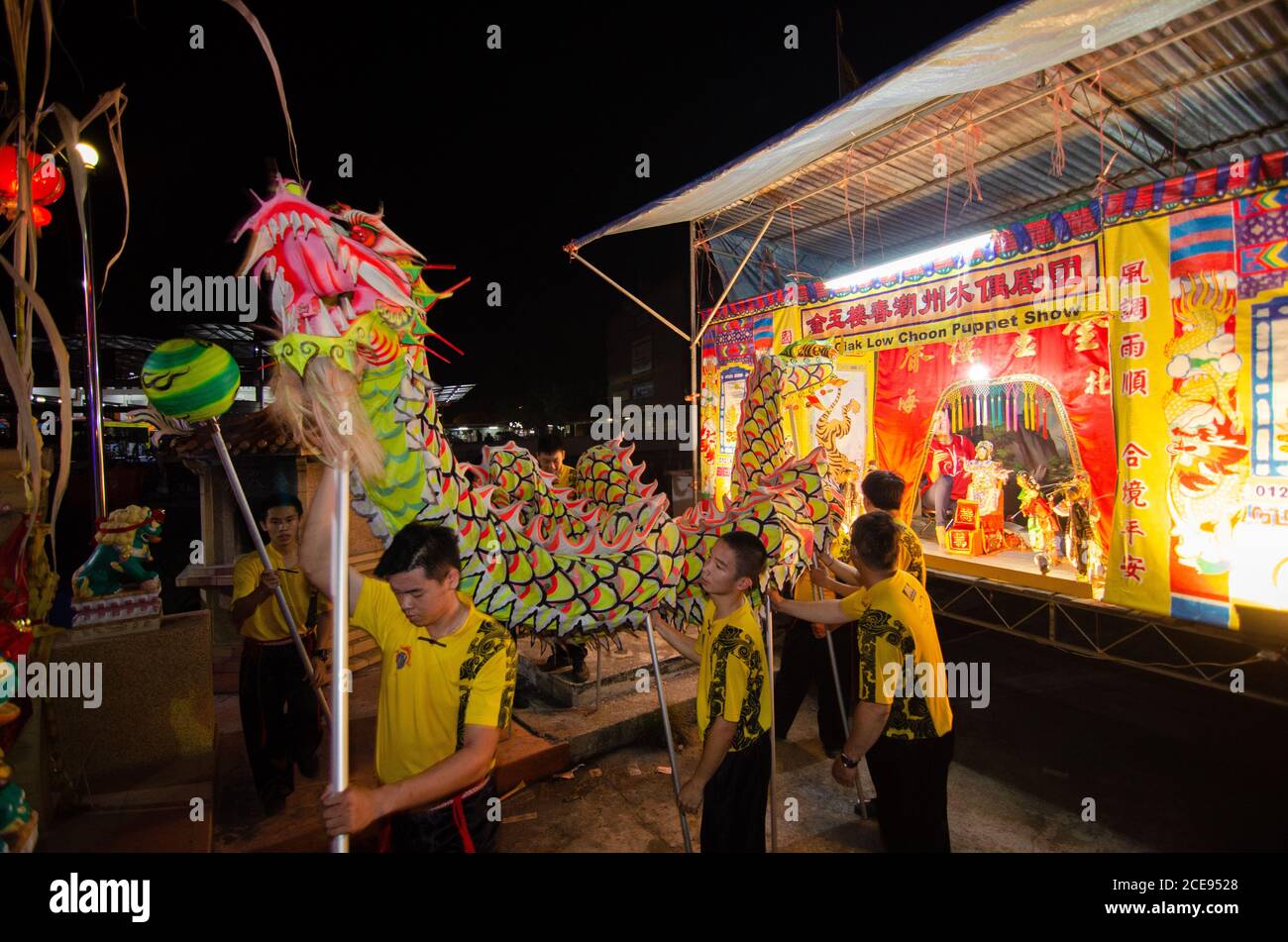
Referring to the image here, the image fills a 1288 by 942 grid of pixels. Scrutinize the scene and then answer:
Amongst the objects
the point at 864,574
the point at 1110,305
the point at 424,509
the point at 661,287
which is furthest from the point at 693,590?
the point at 661,287

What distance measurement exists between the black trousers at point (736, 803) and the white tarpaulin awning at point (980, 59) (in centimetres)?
354

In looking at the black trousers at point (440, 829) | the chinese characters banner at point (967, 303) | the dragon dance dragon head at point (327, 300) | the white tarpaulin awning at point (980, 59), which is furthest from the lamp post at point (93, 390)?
the chinese characters banner at point (967, 303)

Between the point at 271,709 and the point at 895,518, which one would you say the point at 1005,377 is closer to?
the point at 895,518

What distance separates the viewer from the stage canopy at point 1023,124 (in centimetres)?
322

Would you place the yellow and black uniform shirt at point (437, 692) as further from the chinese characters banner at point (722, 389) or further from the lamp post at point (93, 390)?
the chinese characters banner at point (722, 389)

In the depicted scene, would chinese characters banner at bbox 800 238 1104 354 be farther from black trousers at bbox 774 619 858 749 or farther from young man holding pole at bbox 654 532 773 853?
young man holding pole at bbox 654 532 773 853

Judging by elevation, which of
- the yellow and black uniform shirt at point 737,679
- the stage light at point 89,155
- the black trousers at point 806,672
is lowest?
the black trousers at point 806,672

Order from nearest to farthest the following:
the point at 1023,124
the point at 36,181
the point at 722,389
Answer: the point at 36,181 → the point at 1023,124 → the point at 722,389

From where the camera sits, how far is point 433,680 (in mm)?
1996

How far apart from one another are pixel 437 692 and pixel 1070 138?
6.34m

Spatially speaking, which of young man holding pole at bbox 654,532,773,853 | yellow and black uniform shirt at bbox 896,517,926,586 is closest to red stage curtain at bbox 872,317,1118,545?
yellow and black uniform shirt at bbox 896,517,926,586

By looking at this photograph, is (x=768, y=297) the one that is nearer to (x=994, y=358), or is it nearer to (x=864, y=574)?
(x=994, y=358)

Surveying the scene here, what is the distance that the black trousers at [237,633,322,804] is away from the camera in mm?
3410

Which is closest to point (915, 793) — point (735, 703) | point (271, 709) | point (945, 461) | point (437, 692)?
point (735, 703)
